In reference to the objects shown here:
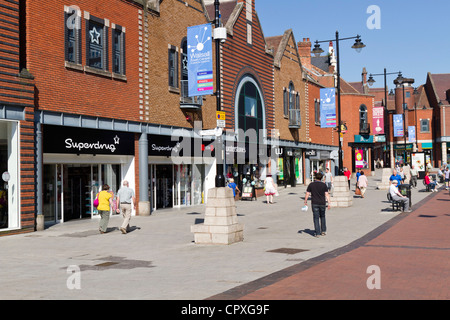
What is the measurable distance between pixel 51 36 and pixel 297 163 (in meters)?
27.8

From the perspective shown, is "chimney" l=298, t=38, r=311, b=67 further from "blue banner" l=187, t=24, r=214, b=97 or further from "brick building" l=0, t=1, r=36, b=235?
"brick building" l=0, t=1, r=36, b=235

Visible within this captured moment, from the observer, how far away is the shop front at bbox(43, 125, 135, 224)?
17.6 meters

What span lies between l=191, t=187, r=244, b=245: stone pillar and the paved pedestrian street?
37cm

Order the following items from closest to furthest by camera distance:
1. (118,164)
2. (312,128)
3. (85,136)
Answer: (85,136), (118,164), (312,128)

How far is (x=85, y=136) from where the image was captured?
61.3ft

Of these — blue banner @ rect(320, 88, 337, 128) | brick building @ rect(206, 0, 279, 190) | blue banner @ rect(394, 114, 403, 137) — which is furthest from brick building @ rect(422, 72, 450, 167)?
brick building @ rect(206, 0, 279, 190)

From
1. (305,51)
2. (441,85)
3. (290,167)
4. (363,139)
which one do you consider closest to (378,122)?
(363,139)

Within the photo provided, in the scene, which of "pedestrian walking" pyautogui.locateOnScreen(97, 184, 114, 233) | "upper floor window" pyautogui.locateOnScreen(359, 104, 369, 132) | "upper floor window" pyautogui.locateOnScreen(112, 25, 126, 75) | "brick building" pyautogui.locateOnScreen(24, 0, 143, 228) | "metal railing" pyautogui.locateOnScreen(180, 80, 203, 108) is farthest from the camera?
"upper floor window" pyautogui.locateOnScreen(359, 104, 369, 132)

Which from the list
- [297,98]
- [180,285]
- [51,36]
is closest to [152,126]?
[51,36]

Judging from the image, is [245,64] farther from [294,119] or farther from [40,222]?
[40,222]

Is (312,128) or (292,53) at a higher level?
(292,53)

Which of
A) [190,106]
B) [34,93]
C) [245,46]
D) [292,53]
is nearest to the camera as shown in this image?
[34,93]

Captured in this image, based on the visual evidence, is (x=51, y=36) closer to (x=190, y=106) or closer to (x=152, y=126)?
(x=152, y=126)

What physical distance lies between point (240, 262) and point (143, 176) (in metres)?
12.3
